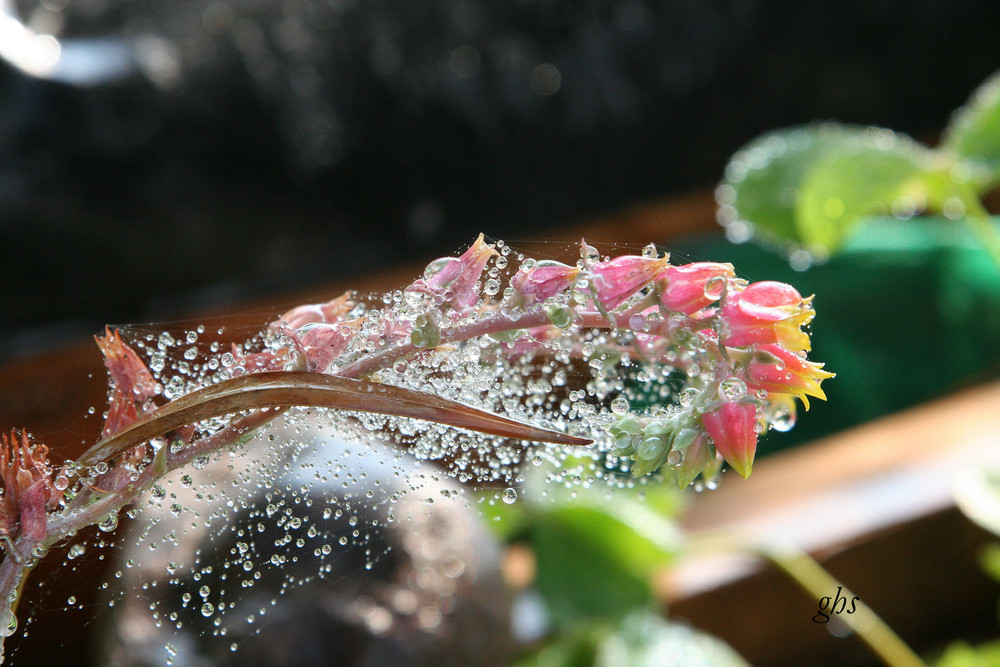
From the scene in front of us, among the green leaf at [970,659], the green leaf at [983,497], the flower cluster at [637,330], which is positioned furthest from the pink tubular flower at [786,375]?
the green leaf at [970,659]

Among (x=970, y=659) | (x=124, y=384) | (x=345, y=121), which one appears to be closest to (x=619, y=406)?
(x=124, y=384)

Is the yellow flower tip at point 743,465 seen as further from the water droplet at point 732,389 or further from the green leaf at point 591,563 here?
the green leaf at point 591,563

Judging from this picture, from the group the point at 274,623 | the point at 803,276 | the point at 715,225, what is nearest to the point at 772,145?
the point at 803,276

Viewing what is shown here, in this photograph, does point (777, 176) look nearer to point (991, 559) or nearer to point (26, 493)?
point (991, 559)

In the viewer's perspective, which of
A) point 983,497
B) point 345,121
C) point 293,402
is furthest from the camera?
point 345,121

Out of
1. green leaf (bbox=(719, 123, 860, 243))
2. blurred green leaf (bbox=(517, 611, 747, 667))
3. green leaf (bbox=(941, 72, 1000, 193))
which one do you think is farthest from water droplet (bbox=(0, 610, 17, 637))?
green leaf (bbox=(941, 72, 1000, 193))

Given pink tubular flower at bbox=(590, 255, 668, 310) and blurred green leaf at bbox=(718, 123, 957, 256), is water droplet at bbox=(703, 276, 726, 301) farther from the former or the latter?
blurred green leaf at bbox=(718, 123, 957, 256)

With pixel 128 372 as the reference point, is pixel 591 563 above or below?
above
